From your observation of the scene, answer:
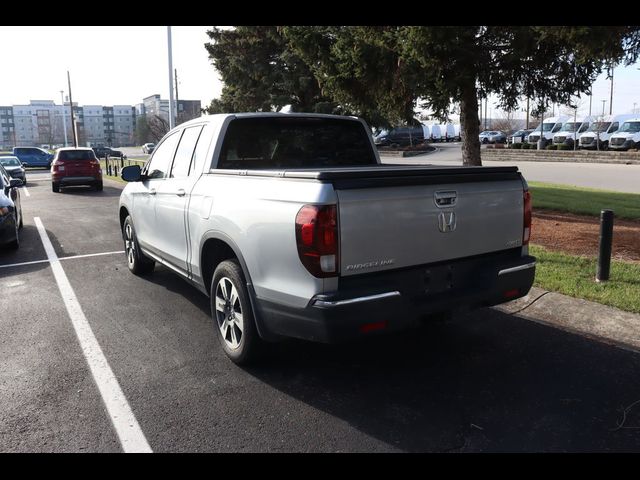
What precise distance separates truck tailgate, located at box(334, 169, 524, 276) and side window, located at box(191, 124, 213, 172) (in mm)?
1975

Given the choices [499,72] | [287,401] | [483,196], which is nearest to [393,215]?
[483,196]

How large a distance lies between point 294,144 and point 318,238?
85.8 inches

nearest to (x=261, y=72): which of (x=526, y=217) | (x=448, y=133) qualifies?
(x=526, y=217)

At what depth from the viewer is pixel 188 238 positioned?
15.5 ft

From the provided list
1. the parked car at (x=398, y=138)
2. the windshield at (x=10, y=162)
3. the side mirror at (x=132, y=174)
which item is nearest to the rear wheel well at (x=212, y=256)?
the side mirror at (x=132, y=174)

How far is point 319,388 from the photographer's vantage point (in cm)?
374

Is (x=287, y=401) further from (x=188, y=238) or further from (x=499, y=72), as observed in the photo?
(x=499, y=72)

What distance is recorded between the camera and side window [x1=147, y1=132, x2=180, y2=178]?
5.61 meters

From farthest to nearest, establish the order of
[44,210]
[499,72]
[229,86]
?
[229,86], [44,210], [499,72]

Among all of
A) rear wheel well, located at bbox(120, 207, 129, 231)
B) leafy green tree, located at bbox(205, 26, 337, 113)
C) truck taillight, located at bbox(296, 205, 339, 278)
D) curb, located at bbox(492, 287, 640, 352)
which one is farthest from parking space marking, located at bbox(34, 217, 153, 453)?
leafy green tree, located at bbox(205, 26, 337, 113)

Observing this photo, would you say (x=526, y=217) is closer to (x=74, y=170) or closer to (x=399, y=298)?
(x=399, y=298)

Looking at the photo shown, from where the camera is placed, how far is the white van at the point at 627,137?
33.2 m

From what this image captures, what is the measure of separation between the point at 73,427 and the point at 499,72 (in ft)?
32.2

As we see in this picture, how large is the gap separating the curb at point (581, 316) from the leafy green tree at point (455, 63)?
3.80 metres
